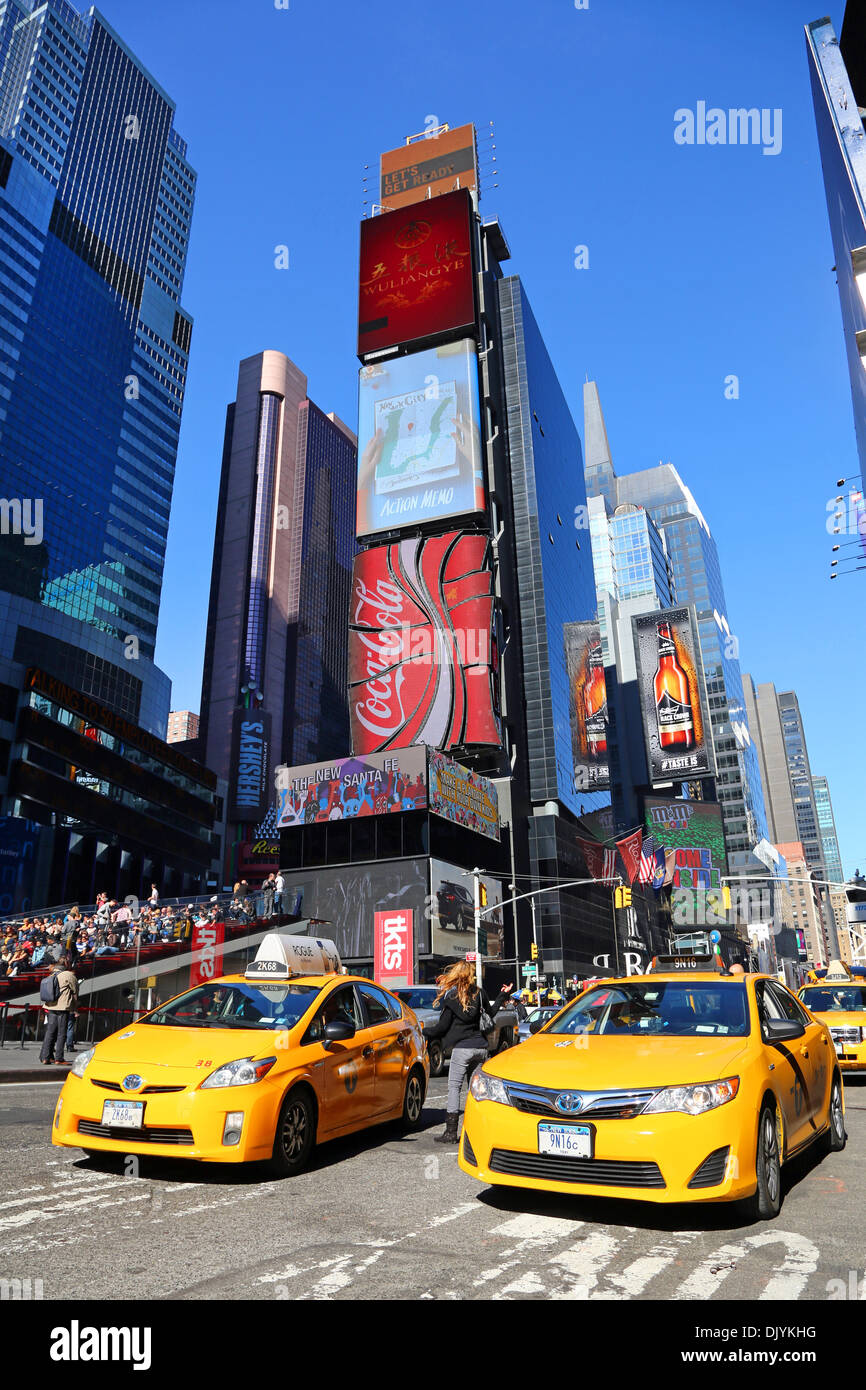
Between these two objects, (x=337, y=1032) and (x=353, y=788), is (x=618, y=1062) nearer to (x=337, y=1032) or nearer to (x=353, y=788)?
(x=337, y=1032)

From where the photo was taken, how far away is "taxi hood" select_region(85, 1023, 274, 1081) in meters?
6.35

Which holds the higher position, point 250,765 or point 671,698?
Result: point 671,698

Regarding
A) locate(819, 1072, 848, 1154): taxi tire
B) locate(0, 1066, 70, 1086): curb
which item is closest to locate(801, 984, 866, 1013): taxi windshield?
locate(819, 1072, 848, 1154): taxi tire

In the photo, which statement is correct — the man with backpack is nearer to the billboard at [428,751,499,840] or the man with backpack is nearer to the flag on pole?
the billboard at [428,751,499,840]

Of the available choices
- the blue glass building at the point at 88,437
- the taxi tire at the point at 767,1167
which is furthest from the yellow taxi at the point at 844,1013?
the blue glass building at the point at 88,437

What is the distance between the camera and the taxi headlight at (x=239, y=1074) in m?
6.19

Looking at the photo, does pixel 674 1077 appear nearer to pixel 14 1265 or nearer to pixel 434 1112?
pixel 14 1265

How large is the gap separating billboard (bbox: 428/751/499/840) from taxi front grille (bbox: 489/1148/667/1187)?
49993 millimetres

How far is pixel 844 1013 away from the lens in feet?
44.8

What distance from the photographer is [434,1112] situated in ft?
36.1

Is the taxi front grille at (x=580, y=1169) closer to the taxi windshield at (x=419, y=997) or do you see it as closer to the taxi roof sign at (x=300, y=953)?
the taxi windshield at (x=419, y=997)

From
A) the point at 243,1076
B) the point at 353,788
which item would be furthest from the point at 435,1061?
the point at 353,788

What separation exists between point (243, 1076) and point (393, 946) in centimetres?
4576

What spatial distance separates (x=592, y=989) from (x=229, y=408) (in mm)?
170639
